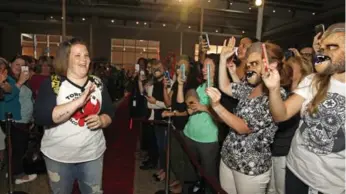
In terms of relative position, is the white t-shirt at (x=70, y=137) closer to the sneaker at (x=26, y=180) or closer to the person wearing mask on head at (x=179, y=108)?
the person wearing mask on head at (x=179, y=108)

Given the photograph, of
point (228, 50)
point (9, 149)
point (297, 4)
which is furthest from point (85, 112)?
point (297, 4)

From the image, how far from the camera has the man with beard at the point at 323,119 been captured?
133cm

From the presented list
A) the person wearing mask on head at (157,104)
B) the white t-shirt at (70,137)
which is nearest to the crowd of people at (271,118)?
the person wearing mask on head at (157,104)

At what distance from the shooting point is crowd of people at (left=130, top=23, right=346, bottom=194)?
1.36 m

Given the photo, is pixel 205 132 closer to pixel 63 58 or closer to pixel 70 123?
pixel 70 123

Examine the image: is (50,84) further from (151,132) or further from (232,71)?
(151,132)

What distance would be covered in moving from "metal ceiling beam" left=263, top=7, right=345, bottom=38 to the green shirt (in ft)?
29.6

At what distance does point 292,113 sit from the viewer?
61.4 inches

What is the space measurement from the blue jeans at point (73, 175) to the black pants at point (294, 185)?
123 centimetres

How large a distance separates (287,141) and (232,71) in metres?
0.75

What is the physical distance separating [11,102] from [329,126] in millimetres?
3204

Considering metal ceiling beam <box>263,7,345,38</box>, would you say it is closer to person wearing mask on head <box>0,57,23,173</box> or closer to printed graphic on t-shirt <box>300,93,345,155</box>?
→ printed graphic on t-shirt <box>300,93,345,155</box>

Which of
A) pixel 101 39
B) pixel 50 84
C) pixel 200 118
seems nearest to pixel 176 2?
pixel 101 39

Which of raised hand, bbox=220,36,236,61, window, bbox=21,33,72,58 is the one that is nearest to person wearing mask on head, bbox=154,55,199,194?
raised hand, bbox=220,36,236,61
